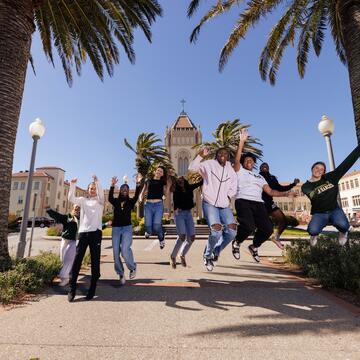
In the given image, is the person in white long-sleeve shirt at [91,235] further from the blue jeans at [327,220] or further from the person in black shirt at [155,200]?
the blue jeans at [327,220]

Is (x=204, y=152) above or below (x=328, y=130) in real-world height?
below

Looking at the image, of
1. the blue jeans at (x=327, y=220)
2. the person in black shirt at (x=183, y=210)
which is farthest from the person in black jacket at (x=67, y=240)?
the blue jeans at (x=327, y=220)

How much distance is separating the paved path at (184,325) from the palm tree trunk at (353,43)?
14.8ft

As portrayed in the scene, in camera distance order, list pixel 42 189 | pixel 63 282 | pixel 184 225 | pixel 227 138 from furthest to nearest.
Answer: pixel 42 189
pixel 227 138
pixel 184 225
pixel 63 282

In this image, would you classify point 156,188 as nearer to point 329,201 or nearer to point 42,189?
point 329,201

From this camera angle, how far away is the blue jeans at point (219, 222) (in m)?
4.78

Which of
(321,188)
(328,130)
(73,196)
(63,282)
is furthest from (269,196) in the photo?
(63,282)

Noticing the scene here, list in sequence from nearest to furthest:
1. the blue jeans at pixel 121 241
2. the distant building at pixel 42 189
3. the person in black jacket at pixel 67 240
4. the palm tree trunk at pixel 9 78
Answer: the blue jeans at pixel 121 241 → the palm tree trunk at pixel 9 78 → the person in black jacket at pixel 67 240 → the distant building at pixel 42 189

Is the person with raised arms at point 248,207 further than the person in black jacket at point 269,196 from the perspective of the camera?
No

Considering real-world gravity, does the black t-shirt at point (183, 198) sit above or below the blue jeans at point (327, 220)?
above

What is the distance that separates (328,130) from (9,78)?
8.68 metres

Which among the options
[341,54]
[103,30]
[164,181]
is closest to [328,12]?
[341,54]

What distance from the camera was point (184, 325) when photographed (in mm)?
3367

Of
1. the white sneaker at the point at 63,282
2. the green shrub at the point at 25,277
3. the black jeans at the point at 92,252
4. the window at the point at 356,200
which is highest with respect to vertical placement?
the window at the point at 356,200
